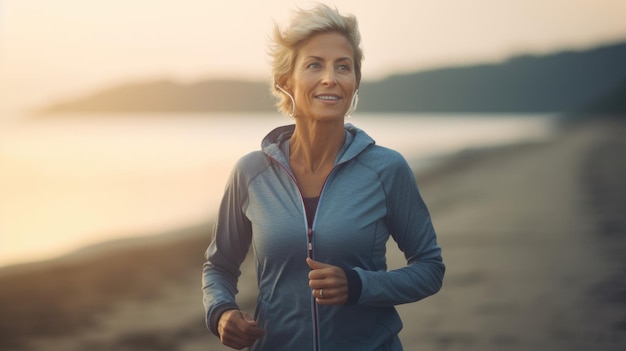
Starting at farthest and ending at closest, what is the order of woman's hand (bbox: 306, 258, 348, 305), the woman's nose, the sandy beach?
1. the sandy beach
2. the woman's nose
3. woman's hand (bbox: 306, 258, 348, 305)

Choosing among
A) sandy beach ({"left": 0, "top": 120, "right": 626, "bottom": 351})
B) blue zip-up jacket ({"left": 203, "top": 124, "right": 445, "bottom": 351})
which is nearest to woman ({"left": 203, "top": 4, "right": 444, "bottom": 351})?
blue zip-up jacket ({"left": 203, "top": 124, "right": 445, "bottom": 351})

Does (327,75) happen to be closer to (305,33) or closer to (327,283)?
(305,33)

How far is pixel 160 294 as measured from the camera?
529cm

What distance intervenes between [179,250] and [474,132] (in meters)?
17.0

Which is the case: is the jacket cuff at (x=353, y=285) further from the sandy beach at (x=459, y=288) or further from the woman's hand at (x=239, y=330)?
the sandy beach at (x=459, y=288)

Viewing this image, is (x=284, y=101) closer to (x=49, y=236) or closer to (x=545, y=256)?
(x=545, y=256)

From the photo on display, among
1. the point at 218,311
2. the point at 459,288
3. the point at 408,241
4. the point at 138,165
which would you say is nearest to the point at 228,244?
the point at 218,311

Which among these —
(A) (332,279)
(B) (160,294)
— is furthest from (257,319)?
(B) (160,294)

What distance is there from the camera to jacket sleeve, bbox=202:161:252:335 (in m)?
1.82

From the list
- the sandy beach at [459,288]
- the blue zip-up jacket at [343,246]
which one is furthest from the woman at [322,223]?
the sandy beach at [459,288]

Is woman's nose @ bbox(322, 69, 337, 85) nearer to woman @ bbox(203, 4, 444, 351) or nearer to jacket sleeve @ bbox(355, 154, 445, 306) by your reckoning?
woman @ bbox(203, 4, 444, 351)

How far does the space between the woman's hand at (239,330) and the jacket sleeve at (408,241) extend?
225 millimetres

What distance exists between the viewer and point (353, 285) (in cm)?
163

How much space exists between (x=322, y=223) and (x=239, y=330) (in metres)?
0.25
